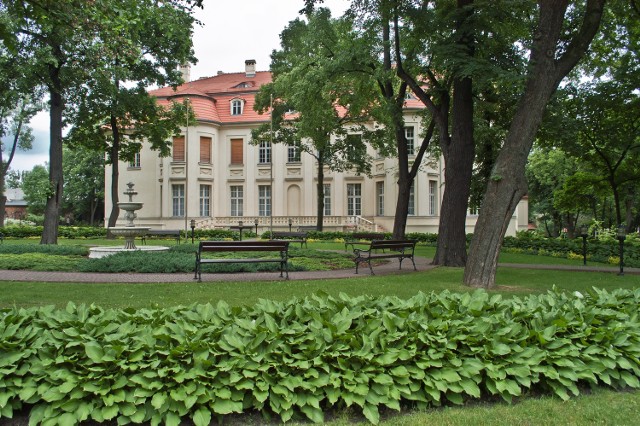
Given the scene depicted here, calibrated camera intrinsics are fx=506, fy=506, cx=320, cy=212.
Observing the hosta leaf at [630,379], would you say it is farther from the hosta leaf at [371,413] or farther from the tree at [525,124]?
the tree at [525,124]

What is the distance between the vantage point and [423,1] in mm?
A: 14070

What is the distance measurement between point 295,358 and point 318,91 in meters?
14.7

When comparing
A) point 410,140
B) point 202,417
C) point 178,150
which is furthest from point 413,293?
point 178,150

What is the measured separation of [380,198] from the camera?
3672cm

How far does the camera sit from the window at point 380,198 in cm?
3647

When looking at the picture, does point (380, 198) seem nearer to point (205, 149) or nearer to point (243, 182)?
point (243, 182)

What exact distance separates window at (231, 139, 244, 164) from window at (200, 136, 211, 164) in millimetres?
1809

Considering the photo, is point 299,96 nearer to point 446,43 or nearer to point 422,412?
point 446,43

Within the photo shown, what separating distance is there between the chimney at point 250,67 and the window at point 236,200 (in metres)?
11.1

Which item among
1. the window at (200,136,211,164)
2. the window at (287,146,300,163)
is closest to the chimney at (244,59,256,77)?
the window at (200,136,211,164)

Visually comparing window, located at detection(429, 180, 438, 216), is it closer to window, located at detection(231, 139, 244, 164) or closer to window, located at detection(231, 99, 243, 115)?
window, located at detection(231, 139, 244, 164)

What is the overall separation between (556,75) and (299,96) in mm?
10071

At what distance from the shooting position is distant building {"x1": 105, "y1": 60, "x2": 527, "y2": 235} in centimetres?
3606

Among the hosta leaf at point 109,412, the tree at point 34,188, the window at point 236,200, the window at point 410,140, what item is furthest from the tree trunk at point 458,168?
the tree at point 34,188
